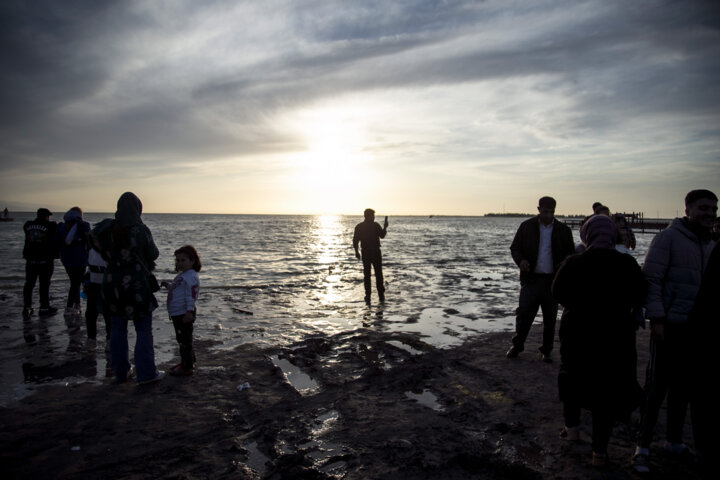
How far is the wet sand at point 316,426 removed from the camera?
3.30 metres

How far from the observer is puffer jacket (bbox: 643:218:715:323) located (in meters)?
3.36

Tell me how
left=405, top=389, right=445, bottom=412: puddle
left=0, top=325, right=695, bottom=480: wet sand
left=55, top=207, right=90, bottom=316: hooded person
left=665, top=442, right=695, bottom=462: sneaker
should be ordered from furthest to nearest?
1. left=55, top=207, right=90, bottom=316: hooded person
2. left=405, top=389, right=445, bottom=412: puddle
3. left=665, top=442, right=695, bottom=462: sneaker
4. left=0, top=325, right=695, bottom=480: wet sand

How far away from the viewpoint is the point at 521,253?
19.5ft

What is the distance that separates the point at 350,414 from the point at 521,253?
338 cm

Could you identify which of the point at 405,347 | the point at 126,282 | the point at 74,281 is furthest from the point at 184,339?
the point at 74,281

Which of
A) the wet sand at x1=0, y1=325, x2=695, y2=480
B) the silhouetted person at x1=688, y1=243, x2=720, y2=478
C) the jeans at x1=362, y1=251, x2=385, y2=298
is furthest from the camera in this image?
the jeans at x1=362, y1=251, x2=385, y2=298

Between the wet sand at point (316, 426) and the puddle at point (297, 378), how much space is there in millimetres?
25

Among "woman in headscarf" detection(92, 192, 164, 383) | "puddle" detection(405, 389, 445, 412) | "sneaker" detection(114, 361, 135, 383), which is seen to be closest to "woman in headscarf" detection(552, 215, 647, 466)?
"puddle" detection(405, 389, 445, 412)

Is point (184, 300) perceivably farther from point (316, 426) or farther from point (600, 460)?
point (600, 460)

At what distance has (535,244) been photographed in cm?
586

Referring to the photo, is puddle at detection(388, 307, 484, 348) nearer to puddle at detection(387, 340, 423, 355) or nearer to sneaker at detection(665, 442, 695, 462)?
puddle at detection(387, 340, 423, 355)

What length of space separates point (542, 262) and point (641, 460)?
2.95m

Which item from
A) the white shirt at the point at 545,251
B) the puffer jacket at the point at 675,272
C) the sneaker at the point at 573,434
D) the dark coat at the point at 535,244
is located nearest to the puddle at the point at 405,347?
the dark coat at the point at 535,244

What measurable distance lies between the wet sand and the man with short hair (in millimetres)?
348
